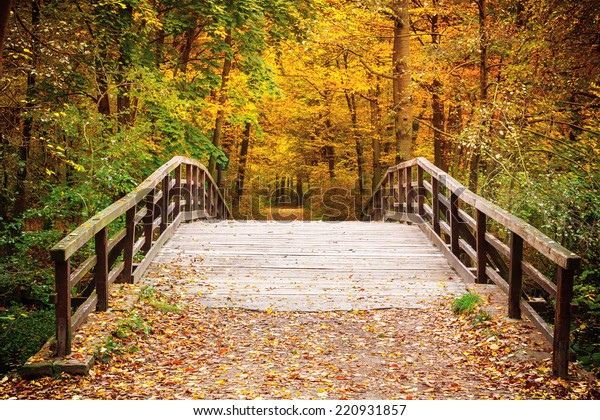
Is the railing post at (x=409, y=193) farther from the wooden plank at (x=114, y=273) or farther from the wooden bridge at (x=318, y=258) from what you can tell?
the wooden plank at (x=114, y=273)

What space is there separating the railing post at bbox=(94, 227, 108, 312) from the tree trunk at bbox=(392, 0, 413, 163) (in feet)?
29.2

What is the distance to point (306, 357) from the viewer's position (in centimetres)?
543

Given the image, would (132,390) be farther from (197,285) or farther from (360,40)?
(360,40)

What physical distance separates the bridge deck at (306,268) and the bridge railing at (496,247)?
1.33ft

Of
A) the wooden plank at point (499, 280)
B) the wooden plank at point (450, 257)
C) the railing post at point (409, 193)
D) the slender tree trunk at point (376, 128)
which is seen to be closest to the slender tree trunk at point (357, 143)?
the slender tree trunk at point (376, 128)

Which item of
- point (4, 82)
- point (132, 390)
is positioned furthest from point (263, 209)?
point (132, 390)

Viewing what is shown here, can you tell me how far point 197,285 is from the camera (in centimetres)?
754

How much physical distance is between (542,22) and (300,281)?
4591 mm

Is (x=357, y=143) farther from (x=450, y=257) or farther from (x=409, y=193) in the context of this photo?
(x=450, y=257)

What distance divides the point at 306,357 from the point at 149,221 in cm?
368

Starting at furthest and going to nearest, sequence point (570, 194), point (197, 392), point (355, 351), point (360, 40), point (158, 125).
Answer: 1. point (360, 40)
2. point (158, 125)
3. point (570, 194)
4. point (355, 351)
5. point (197, 392)

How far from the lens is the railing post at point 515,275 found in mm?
5535

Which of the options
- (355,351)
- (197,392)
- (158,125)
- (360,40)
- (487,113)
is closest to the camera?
(197,392)

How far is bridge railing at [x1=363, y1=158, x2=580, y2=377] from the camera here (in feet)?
14.5
